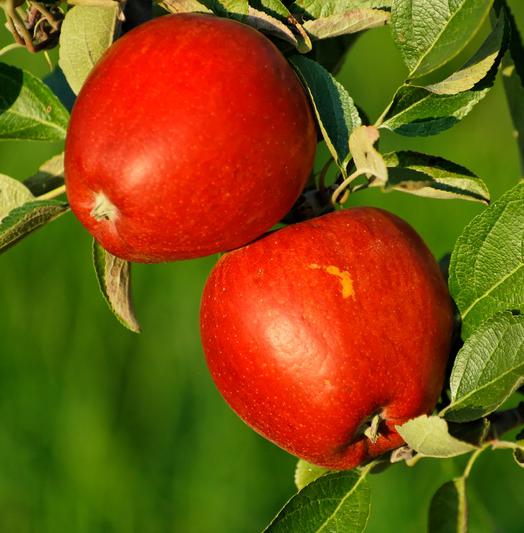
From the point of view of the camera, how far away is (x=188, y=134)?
2.49ft

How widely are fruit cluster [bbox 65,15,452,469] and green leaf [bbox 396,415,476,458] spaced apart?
0.02 m

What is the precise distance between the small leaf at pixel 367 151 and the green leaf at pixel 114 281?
0.79 feet

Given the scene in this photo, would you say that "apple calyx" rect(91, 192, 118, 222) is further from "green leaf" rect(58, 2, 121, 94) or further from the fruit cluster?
"green leaf" rect(58, 2, 121, 94)

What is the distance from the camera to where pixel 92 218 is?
817mm

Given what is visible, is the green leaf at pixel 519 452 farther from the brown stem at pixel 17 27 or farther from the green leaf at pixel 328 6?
the brown stem at pixel 17 27

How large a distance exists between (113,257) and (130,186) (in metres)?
0.15

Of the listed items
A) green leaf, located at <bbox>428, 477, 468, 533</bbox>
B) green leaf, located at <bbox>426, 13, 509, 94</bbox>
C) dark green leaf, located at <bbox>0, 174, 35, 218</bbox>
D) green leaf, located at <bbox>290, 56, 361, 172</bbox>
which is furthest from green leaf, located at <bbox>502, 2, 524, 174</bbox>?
dark green leaf, located at <bbox>0, 174, 35, 218</bbox>

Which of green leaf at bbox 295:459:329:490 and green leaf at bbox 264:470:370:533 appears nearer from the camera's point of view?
green leaf at bbox 264:470:370:533

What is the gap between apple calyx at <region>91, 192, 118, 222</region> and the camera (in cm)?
79

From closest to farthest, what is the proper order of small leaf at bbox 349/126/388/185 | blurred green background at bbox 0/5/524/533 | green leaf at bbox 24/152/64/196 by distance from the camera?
small leaf at bbox 349/126/388/185
green leaf at bbox 24/152/64/196
blurred green background at bbox 0/5/524/533

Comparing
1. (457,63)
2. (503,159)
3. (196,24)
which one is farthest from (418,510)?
(196,24)

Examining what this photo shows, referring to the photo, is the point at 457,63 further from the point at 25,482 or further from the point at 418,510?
the point at 25,482

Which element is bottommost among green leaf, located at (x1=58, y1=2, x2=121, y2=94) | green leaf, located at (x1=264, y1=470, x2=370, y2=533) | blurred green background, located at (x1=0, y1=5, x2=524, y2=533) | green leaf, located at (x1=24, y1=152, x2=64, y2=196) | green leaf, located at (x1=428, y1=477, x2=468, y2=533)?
blurred green background, located at (x1=0, y1=5, x2=524, y2=533)

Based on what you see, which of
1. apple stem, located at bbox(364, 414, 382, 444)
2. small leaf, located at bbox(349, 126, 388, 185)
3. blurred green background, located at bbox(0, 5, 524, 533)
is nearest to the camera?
small leaf, located at bbox(349, 126, 388, 185)
